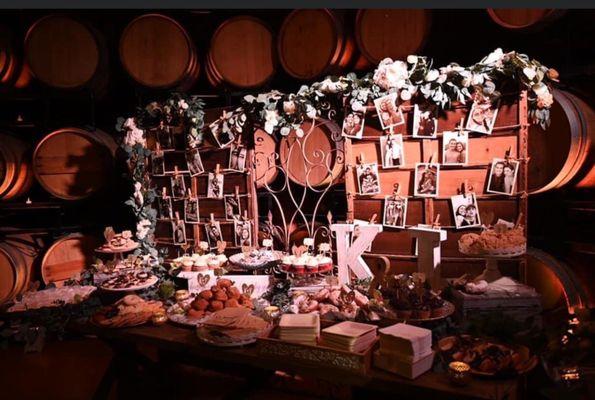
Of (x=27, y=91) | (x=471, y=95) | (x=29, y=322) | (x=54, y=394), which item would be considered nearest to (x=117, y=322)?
(x=54, y=394)

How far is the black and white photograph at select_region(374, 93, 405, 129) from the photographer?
3.96 metres

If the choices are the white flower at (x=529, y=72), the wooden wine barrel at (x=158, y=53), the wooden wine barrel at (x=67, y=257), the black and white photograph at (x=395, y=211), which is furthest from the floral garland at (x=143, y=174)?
the white flower at (x=529, y=72)

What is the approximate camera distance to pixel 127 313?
336 cm

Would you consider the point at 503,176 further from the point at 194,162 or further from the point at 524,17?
the point at 194,162

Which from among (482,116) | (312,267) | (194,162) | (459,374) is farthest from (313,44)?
(459,374)

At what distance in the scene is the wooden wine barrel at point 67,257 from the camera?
562 cm

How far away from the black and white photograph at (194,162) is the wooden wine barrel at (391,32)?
188 centimetres

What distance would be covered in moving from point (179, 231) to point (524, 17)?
3.66 metres

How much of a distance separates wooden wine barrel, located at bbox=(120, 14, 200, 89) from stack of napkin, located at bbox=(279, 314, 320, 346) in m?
3.30

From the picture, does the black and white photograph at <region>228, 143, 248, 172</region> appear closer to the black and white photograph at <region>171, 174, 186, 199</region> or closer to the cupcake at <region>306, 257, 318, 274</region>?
the black and white photograph at <region>171, 174, 186, 199</region>

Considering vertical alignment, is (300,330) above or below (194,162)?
below

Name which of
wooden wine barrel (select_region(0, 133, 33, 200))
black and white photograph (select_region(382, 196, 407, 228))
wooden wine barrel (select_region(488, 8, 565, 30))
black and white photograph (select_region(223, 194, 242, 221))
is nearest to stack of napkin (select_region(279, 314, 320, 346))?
black and white photograph (select_region(382, 196, 407, 228))

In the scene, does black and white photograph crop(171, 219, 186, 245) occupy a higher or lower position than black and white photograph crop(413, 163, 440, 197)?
lower

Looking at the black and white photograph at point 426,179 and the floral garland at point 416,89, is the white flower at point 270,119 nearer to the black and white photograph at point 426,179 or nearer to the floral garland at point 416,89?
the floral garland at point 416,89
